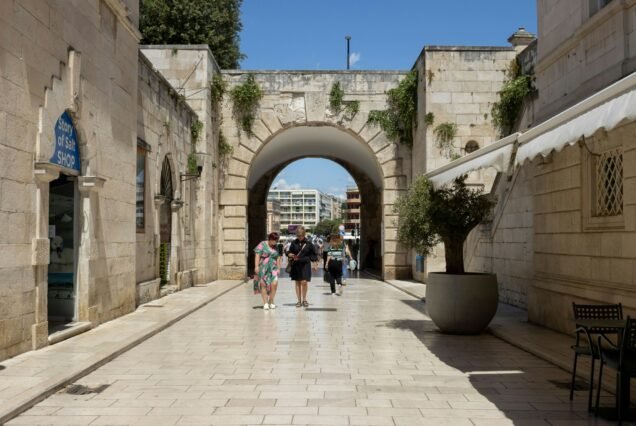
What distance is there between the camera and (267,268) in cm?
1191

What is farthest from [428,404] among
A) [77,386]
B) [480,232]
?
[480,232]

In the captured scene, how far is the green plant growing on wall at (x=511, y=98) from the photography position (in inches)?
632

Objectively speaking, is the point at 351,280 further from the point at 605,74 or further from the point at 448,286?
the point at 605,74

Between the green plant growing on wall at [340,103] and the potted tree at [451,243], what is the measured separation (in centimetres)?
990

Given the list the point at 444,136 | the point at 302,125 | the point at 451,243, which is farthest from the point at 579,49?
the point at 302,125

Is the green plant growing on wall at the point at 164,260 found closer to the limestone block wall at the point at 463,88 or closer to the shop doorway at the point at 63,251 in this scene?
the shop doorway at the point at 63,251

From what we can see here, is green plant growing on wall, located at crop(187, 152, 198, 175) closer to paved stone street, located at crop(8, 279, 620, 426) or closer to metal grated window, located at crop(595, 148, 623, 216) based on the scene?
paved stone street, located at crop(8, 279, 620, 426)

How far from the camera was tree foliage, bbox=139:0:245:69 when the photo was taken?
29.0 metres

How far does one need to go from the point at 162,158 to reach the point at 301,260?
Answer: 3952mm

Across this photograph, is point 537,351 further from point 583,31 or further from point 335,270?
point 335,270

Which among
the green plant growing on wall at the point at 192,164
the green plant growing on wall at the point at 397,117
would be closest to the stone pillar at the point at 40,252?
the green plant growing on wall at the point at 192,164

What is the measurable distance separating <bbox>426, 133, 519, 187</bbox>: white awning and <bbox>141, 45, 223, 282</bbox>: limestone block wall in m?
8.89

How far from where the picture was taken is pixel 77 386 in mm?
5793

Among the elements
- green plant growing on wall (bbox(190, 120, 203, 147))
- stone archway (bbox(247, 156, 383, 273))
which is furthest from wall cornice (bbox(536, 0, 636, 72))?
stone archway (bbox(247, 156, 383, 273))
